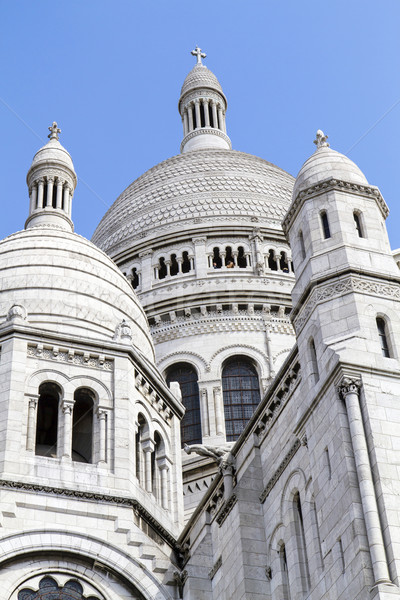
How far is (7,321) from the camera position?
27438 millimetres

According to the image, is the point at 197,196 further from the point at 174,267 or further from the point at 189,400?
the point at 189,400

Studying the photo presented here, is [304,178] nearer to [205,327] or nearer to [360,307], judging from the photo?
[360,307]

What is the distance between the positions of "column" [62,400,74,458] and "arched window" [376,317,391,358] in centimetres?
862

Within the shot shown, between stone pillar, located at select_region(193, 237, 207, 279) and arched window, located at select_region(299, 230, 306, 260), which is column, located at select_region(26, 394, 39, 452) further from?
stone pillar, located at select_region(193, 237, 207, 279)

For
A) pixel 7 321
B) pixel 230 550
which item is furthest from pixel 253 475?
pixel 7 321

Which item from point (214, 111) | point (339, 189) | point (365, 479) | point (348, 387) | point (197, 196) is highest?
point (214, 111)

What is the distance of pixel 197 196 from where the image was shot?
1863 inches

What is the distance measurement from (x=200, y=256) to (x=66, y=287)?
1424 cm

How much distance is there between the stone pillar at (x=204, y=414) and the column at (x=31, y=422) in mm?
12903

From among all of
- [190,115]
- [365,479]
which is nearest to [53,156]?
[190,115]

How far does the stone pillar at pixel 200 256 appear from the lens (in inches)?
1706

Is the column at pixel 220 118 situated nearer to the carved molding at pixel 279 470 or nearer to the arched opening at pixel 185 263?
the arched opening at pixel 185 263

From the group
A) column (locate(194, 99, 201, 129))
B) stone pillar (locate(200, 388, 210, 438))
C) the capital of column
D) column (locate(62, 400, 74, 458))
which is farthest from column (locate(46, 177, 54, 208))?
the capital of column

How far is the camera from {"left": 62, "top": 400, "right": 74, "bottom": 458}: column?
25.5m
